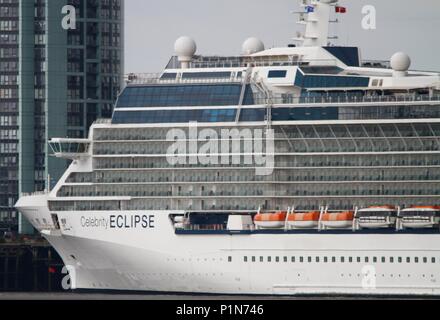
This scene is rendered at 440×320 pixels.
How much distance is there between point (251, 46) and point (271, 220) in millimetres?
10617

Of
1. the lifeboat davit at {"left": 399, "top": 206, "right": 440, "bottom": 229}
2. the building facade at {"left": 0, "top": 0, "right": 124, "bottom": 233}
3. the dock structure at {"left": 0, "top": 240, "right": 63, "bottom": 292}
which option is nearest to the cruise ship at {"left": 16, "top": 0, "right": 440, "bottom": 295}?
the lifeboat davit at {"left": 399, "top": 206, "right": 440, "bottom": 229}

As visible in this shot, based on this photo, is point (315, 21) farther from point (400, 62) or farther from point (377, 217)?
point (377, 217)

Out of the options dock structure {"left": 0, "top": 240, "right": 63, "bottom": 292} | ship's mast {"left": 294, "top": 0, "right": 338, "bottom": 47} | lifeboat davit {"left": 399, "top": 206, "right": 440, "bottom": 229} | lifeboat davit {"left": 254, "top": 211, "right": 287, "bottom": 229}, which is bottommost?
dock structure {"left": 0, "top": 240, "right": 63, "bottom": 292}

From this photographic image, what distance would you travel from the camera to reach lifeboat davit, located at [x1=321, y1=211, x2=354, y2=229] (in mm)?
63156

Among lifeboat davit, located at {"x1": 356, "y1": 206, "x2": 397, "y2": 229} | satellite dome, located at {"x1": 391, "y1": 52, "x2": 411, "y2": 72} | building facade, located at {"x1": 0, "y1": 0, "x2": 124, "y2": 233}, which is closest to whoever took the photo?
lifeboat davit, located at {"x1": 356, "y1": 206, "x2": 397, "y2": 229}

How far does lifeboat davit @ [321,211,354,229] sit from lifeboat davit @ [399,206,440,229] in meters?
2.13

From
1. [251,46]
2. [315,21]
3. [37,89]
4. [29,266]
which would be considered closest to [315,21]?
[315,21]

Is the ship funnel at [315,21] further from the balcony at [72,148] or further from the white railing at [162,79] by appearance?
the balcony at [72,148]

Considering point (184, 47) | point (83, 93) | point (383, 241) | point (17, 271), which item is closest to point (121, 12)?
point (83, 93)

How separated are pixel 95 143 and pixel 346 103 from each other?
37.7ft

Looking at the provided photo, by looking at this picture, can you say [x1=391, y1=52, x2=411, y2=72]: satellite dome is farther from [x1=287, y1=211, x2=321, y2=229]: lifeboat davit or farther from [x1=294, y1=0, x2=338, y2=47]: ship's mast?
[x1=287, y1=211, x2=321, y2=229]: lifeboat davit

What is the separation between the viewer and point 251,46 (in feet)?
233

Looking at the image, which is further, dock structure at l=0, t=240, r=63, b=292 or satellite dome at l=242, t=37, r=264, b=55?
dock structure at l=0, t=240, r=63, b=292

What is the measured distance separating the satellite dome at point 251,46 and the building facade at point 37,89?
3774 cm
